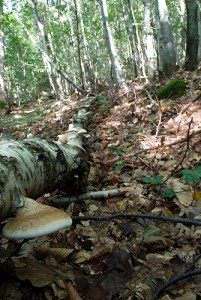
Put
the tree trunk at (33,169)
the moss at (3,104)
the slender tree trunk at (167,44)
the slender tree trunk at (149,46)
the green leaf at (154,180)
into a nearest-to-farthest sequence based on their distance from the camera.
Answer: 1. the tree trunk at (33,169)
2. the green leaf at (154,180)
3. the slender tree trunk at (149,46)
4. the slender tree trunk at (167,44)
5. the moss at (3,104)

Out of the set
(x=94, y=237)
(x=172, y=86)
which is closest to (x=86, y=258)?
(x=94, y=237)

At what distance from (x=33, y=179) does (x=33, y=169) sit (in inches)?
3.4

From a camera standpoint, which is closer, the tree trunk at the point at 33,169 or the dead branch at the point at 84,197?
the tree trunk at the point at 33,169

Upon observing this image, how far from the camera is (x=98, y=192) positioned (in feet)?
11.6

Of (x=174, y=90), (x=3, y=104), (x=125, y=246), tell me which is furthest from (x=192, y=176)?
(x=3, y=104)

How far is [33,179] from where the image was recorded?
2.57m

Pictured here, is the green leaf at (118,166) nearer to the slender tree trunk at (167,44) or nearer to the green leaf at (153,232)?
the green leaf at (153,232)

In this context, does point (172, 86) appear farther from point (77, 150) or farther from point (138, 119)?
point (77, 150)

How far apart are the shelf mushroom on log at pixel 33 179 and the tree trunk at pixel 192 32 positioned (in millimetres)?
7989

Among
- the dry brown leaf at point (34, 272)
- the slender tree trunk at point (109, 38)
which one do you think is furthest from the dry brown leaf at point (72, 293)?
the slender tree trunk at point (109, 38)

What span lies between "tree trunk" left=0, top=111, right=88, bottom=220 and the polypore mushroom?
0.17 meters

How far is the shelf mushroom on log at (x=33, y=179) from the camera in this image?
1.79 m

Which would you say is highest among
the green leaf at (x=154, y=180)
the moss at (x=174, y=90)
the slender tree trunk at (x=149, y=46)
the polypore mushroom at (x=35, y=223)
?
the slender tree trunk at (x=149, y=46)

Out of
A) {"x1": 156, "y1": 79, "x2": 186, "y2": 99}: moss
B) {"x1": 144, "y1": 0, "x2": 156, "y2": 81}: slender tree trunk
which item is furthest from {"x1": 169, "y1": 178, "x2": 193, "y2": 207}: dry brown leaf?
{"x1": 144, "y1": 0, "x2": 156, "y2": 81}: slender tree trunk
